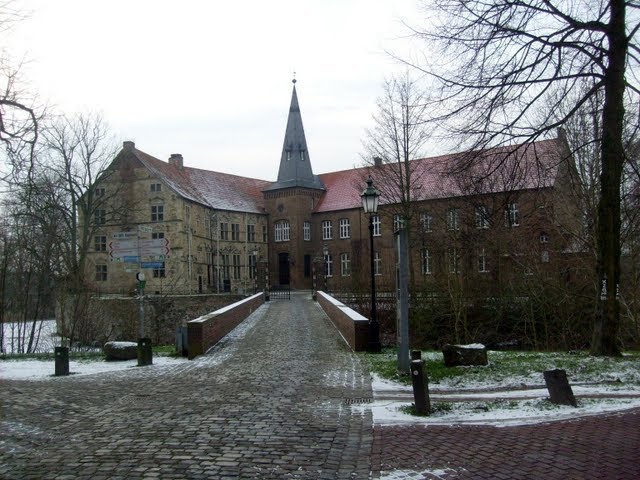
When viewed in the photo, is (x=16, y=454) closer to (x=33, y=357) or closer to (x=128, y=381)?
(x=128, y=381)

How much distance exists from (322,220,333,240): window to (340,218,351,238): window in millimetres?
1331

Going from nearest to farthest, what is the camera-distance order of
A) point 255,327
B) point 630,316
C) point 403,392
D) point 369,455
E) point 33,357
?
1. point 369,455
2. point 403,392
3. point 33,357
4. point 630,316
5. point 255,327

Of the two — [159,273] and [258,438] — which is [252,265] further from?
[258,438]

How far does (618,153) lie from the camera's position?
36.9ft

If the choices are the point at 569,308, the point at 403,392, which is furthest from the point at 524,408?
the point at 569,308

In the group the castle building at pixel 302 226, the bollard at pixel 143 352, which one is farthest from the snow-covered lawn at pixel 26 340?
the bollard at pixel 143 352

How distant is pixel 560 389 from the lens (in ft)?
26.4

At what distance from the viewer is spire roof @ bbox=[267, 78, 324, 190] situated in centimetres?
6238

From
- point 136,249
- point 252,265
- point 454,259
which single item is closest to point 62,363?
point 136,249

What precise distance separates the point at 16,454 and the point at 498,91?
31.0 ft

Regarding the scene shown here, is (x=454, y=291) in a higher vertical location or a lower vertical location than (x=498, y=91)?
lower

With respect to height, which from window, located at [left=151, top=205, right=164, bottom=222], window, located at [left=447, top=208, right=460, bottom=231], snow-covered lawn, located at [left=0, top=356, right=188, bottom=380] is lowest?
snow-covered lawn, located at [left=0, top=356, right=188, bottom=380]

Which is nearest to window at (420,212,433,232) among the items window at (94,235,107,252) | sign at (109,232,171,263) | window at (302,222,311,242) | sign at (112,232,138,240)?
sign at (109,232,171,263)

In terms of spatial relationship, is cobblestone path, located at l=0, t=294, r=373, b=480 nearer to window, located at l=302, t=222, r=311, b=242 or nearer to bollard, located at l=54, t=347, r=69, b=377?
bollard, located at l=54, t=347, r=69, b=377
